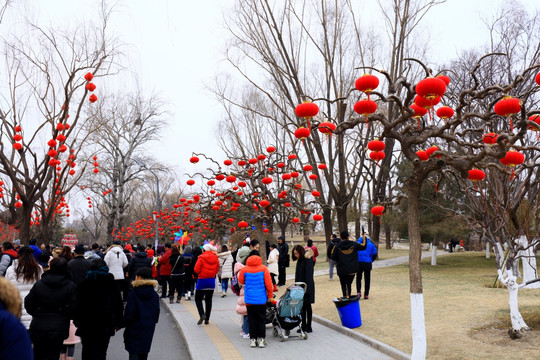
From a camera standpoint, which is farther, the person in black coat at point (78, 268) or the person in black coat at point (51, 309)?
the person in black coat at point (78, 268)

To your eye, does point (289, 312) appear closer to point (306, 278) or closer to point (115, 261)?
point (306, 278)

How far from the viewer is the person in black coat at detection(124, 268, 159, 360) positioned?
224 inches

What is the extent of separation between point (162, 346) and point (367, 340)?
3737mm

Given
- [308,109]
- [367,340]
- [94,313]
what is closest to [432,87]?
[308,109]

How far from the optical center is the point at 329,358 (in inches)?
274

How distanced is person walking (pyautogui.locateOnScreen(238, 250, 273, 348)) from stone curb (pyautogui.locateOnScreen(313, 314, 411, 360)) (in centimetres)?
181

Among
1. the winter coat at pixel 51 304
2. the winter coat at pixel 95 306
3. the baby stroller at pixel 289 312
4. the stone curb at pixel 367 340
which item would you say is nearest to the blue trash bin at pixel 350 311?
the stone curb at pixel 367 340

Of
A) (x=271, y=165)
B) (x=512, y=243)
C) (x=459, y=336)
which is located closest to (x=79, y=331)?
(x=459, y=336)

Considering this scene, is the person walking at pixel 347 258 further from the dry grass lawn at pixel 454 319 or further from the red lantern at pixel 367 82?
the red lantern at pixel 367 82

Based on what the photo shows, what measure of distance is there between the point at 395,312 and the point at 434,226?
12876 mm

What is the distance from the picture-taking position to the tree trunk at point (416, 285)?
20.1 ft

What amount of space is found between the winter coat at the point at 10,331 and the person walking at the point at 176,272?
34.8ft

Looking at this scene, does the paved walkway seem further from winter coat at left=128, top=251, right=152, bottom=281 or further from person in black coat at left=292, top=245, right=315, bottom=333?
winter coat at left=128, top=251, right=152, bottom=281

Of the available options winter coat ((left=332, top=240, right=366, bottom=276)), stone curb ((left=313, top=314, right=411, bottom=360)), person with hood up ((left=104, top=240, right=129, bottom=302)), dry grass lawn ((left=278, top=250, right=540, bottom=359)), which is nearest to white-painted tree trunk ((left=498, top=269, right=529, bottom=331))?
dry grass lawn ((left=278, top=250, right=540, bottom=359))
